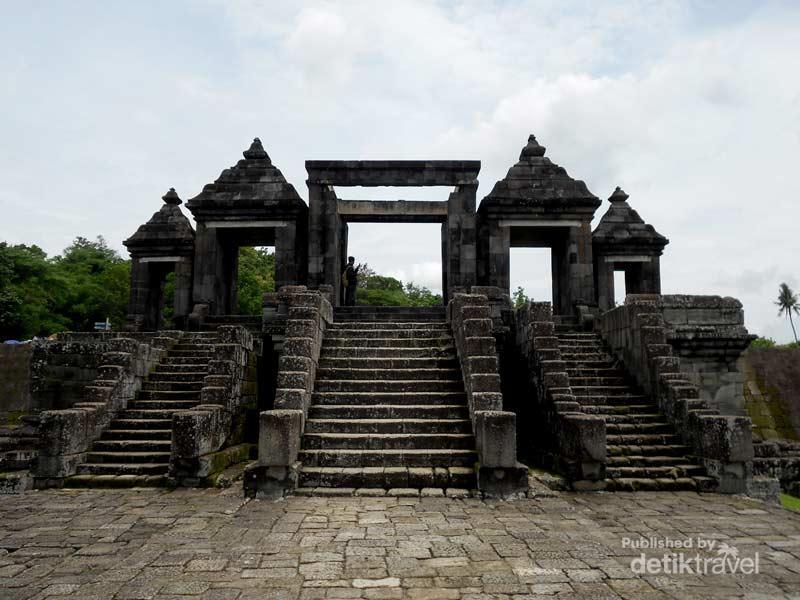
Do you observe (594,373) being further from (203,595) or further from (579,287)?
(203,595)

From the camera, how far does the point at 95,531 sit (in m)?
5.14

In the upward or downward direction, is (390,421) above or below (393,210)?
below

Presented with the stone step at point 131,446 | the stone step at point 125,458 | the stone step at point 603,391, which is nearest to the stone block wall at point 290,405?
the stone step at point 125,458

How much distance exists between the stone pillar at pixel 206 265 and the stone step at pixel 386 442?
8970mm

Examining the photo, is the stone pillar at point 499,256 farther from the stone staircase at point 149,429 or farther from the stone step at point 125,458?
the stone step at point 125,458

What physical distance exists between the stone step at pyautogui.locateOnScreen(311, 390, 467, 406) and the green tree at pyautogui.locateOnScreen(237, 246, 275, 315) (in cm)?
2067

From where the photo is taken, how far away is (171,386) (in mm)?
9375

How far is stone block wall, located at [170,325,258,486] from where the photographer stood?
705 cm

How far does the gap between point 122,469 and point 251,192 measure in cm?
958

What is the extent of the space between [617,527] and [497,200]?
10528 millimetres

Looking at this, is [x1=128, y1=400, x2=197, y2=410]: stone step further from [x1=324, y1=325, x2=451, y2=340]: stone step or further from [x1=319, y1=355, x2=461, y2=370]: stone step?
[x1=324, y1=325, x2=451, y2=340]: stone step

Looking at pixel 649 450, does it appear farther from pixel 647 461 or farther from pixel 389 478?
pixel 389 478

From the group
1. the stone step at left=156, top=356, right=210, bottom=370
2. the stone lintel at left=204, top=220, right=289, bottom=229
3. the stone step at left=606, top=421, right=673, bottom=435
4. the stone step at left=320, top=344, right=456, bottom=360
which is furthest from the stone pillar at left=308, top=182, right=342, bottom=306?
the stone step at left=606, top=421, right=673, bottom=435

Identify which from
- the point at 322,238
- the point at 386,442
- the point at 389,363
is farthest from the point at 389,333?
the point at 322,238
